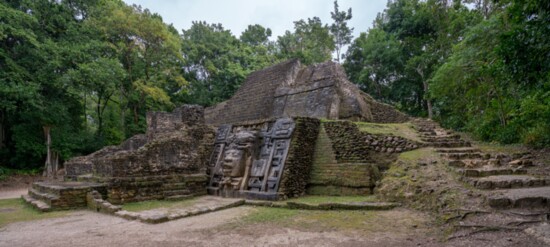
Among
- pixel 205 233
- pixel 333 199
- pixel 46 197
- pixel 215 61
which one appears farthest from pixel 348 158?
pixel 215 61

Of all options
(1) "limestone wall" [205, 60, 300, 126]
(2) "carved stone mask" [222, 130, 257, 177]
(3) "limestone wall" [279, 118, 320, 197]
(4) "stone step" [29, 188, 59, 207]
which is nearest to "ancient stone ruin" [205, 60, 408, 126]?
(1) "limestone wall" [205, 60, 300, 126]

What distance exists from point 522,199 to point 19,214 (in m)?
9.90

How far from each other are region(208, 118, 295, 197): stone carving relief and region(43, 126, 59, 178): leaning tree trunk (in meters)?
11.3

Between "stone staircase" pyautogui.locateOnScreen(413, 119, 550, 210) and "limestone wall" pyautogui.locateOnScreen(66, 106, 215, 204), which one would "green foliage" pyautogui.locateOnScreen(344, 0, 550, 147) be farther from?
"limestone wall" pyautogui.locateOnScreen(66, 106, 215, 204)

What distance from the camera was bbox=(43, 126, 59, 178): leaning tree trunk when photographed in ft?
49.8

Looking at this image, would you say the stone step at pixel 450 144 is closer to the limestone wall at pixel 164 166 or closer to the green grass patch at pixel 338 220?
the green grass patch at pixel 338 220

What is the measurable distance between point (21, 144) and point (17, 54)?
181 inches

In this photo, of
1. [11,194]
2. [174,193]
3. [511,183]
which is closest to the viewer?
[511,183]

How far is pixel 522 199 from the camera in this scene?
14.5 feet

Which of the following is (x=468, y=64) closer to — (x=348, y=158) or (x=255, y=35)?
(x=348, y=158)

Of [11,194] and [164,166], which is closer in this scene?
[164,166]

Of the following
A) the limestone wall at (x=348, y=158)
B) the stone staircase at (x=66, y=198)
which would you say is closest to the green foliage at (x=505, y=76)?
the limestone wall at (x=348, y=158)

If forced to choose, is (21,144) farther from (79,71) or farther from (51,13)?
(51,13)

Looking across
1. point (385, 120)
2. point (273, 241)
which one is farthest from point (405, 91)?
point (273, 241)
